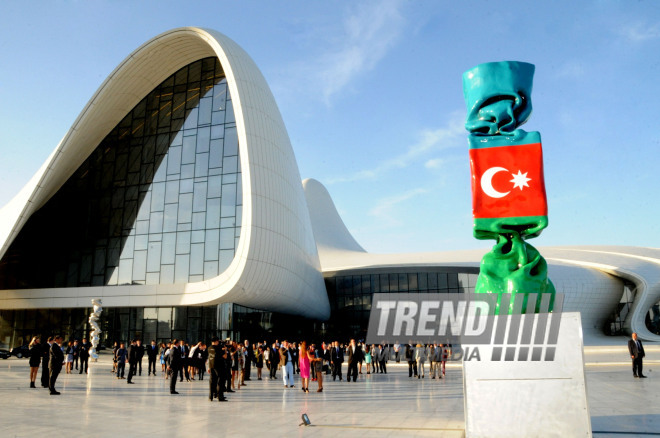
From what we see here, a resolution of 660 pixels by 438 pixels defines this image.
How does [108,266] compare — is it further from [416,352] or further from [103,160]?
[416,352]

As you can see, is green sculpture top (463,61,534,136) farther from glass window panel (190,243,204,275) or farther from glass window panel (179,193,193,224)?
glass window panel (179,193,193,224)

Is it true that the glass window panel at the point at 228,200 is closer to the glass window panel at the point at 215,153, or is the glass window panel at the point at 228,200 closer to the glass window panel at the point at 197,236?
the glass window panel at the point at 215,153

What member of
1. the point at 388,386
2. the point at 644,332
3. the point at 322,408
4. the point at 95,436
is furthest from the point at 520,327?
the point at 644,332

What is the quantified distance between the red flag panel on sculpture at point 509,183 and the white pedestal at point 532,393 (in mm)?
2092

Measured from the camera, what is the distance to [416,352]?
19312 mm

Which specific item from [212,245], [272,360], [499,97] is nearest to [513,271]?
[499,97]

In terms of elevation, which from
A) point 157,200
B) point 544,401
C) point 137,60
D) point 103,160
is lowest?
point 544,401

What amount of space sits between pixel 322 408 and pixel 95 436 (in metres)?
4.45

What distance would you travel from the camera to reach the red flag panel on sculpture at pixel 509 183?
28.0 ft

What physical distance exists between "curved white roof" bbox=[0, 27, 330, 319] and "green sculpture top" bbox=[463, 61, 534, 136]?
55.0ft

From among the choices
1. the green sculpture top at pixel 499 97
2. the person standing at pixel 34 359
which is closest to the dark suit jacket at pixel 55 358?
the person standing at pixel 34 359

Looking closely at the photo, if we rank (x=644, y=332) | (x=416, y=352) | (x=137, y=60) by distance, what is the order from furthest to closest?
(x=644, y=332)
(x=137, y=60)
(x=416, y=352)

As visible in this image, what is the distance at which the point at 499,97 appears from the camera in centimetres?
916

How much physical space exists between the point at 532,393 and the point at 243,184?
65.9 ft
